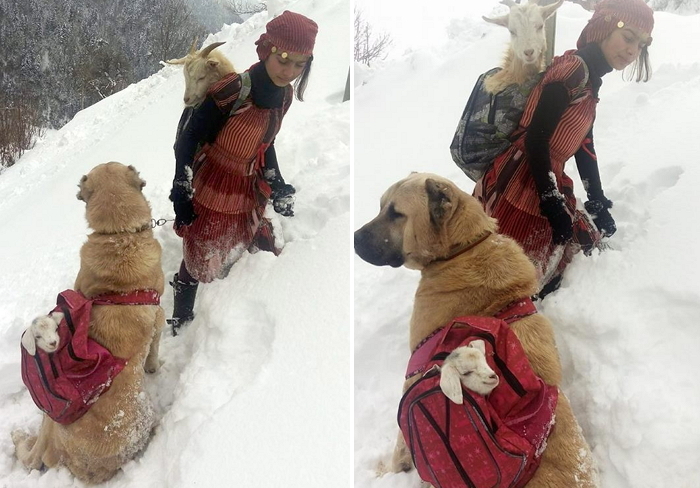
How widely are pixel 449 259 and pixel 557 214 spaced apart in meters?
0.60

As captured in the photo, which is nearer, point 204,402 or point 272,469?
point 272,469

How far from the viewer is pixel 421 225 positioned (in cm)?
205

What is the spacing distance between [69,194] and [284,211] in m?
3.27

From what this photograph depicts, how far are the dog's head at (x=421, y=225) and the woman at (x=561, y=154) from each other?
1.27ft

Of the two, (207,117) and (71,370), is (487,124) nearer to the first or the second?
(207,117)

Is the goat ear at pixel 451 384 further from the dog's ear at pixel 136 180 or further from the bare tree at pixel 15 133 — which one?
the bare tree at pixel 15 133

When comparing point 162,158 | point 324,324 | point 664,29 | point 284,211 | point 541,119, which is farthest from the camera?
point 162,158

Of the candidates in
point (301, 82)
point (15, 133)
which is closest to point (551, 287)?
point (301, 82)

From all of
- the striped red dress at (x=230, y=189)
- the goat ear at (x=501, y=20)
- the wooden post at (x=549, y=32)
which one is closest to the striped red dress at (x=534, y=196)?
the wooden post at (x=549, y=32)

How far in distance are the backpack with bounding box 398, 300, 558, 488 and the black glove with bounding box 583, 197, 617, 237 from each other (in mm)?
1114

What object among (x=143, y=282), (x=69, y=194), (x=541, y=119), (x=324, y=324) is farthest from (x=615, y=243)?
(x=69, y=194)

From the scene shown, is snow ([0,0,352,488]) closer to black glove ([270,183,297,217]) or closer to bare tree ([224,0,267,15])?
black glove ([270,183,297,217])

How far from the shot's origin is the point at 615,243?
7.87 ft

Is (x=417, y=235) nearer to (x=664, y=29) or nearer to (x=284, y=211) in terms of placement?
(x=284, y=211)
